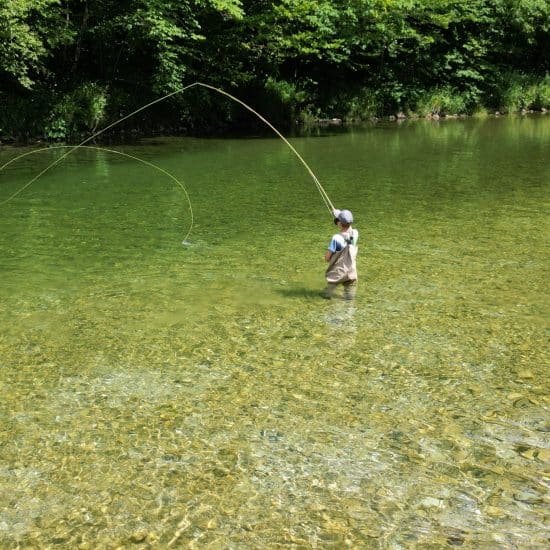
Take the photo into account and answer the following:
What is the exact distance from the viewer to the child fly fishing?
7.25 m

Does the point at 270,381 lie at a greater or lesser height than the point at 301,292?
lesser

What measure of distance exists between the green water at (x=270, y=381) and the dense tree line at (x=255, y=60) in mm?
11515

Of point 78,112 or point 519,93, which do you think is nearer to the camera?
point 78,112

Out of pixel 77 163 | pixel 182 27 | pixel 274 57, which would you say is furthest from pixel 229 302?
pixel 274 57

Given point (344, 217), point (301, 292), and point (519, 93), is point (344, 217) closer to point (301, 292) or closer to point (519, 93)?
point (301, 292)

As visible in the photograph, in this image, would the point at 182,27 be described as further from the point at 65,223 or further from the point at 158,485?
the point at 158,485

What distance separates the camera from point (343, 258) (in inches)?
294

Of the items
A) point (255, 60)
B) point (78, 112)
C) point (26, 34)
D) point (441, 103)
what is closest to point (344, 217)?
point (26, 34)

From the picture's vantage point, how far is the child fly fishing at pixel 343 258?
23.8ft

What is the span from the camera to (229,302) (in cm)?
742

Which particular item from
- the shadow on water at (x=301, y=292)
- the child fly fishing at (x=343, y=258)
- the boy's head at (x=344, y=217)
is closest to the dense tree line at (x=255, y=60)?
the shadow on water at (x=301, y=292)

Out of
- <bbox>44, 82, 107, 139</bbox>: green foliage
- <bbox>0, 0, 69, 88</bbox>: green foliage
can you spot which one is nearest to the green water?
<bbox>0, 0, 69, 88</bbox>: green foliage

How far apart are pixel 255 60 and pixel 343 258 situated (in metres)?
22.5

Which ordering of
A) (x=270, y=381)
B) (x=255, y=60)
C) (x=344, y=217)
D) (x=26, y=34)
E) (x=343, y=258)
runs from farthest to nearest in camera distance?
1. (x=255, y=60)
2. (x=26, y=34)
3. (x=343, y=258)
4. (x=344, y=217)
5. (x=270, y=381)
